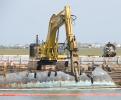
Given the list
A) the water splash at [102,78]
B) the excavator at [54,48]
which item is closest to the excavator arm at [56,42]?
the excavator at [54,48]

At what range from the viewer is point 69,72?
4191 cm

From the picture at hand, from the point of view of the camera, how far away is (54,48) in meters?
46.5

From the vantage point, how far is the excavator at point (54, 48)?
135 feet

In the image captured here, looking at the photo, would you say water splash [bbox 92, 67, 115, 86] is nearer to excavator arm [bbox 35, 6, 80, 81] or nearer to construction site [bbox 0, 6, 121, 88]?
construction site [bbox 0, 6, 121, 88]

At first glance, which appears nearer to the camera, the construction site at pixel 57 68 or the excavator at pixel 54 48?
the construction site at pixel 57 68

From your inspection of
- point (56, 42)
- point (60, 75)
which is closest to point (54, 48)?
point (56, 42)

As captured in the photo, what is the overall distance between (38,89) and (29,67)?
32.1ft

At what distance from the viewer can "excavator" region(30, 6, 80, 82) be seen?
41.2 meters

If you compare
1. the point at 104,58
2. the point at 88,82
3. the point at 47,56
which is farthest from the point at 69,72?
the point at 104,58

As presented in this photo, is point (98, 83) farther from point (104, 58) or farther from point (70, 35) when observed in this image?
point (104, 58)

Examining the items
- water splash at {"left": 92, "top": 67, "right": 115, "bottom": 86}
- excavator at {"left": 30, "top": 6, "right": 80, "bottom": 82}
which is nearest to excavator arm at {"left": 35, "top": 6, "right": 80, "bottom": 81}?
excavator at {"left": 30, "top": 6, "right": 80, "bottom": 82}

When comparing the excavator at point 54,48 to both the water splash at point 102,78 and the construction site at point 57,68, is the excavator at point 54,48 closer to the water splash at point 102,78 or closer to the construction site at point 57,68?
the construction site at point 57,68

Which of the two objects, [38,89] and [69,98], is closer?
[69,98]

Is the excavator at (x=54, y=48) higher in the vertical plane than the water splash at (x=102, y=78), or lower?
higher
